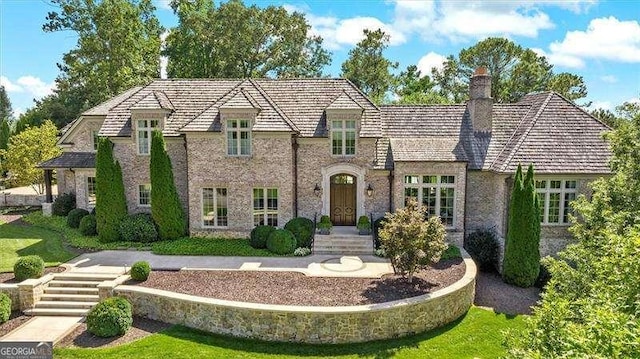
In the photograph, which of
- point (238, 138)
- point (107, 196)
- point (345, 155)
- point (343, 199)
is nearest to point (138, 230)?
point (107, 196)

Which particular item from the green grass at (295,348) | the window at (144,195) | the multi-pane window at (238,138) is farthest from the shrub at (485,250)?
the window at (144,195)

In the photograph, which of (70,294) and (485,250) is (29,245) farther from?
(485,250)

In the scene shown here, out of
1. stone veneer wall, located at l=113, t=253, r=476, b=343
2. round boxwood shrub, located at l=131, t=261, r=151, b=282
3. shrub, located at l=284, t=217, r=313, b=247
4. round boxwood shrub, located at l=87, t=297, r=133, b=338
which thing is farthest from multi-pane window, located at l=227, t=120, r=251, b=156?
round boxwood shrub, located at l=87, t=297, r=133, b=338

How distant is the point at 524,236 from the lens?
57.9 feet

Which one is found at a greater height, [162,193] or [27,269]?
[162,193]

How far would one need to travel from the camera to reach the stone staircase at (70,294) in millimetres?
14953

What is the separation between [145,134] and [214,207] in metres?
5.46

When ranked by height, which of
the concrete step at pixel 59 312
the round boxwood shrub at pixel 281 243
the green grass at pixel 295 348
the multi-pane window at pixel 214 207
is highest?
the multi-pane window at pixel 214 207

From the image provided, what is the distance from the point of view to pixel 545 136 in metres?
20.1

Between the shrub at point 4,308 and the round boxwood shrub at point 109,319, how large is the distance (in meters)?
3.34

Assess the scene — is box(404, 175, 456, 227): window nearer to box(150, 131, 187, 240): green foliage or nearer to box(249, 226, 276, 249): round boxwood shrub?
box(249, 226, 276, 249): round boxwood shrub

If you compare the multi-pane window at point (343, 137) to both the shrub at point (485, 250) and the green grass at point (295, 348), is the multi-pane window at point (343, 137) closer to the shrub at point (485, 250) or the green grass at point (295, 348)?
the shrub at point (485, 250)

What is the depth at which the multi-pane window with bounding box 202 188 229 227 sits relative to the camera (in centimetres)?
2164

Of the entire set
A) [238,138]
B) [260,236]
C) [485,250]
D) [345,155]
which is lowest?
[485,250]
